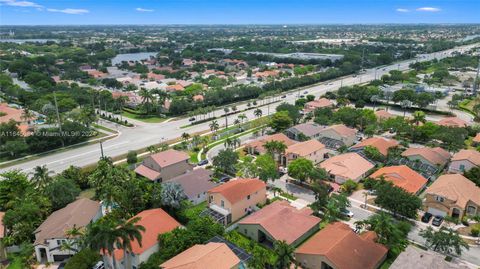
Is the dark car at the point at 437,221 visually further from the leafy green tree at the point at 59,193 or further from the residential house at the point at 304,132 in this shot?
the leafy green tree at the point at 59,193

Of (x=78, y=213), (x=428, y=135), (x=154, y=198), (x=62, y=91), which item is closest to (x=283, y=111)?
(x=428, y=135)

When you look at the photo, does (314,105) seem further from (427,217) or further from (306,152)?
(427,217)

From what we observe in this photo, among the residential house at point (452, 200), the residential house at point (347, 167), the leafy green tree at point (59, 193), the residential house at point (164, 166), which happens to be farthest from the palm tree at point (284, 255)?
the leafy green tree at point (59, 193)

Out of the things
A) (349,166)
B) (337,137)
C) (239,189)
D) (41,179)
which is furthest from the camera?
(337,137)

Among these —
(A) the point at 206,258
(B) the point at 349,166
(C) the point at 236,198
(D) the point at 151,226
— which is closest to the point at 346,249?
(A) the point at 206,258

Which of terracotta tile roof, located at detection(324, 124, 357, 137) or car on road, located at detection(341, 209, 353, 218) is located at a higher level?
terracotta tile roof, located at detection(324, 124, 357, 137)

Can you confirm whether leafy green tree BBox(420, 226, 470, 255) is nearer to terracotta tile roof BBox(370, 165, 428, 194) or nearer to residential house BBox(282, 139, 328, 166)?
Result: terracotta tile roof BBox(370, 165, 428, 194)

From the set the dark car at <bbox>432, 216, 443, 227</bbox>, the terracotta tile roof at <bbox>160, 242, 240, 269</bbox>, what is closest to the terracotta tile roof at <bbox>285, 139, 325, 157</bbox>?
the dark car at <bbox>432, 216, 443, 227</bbox>
